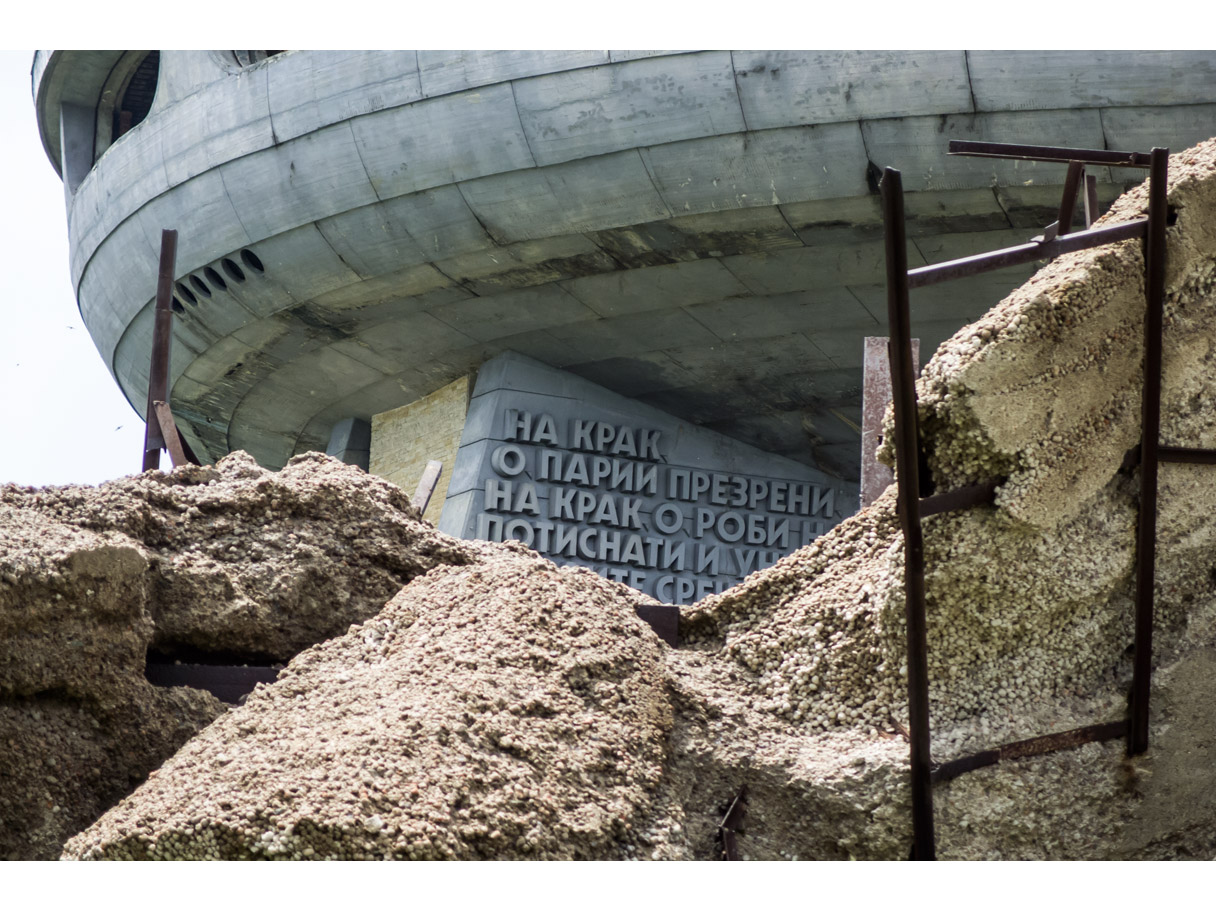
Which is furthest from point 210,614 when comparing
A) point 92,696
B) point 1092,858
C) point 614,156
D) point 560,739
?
point 614,156

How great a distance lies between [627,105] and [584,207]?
0.99 meters

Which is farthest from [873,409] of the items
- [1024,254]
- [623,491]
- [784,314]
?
[623,491]

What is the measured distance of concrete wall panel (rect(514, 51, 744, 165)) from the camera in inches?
379

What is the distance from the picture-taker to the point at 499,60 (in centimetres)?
1009

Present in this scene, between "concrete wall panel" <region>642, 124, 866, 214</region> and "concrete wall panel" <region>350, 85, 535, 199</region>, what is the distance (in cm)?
122

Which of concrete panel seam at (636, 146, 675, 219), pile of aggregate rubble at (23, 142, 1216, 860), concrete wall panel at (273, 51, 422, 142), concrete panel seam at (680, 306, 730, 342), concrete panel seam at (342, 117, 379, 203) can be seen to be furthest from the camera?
concrete panel seam at (680, 306, 730, 342)

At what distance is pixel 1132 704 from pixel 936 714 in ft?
1.61

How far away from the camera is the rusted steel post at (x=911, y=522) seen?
280 centimetres

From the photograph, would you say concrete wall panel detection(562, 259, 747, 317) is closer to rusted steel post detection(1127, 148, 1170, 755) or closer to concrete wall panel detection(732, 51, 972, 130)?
concrete wall panel detection(732, 51, 972, 130)

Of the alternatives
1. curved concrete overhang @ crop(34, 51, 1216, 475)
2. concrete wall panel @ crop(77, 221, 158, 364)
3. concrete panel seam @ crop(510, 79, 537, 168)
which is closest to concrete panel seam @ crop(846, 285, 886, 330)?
curved concrete overhang @ crop(34, 51, 1216, 475)

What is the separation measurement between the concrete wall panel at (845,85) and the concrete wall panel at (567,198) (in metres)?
1.12

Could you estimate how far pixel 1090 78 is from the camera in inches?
350

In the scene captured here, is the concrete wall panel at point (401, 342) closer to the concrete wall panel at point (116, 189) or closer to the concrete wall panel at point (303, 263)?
the concrete wall panel at point (303, 263)

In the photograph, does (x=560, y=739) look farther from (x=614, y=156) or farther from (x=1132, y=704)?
(x=614, y=156)
